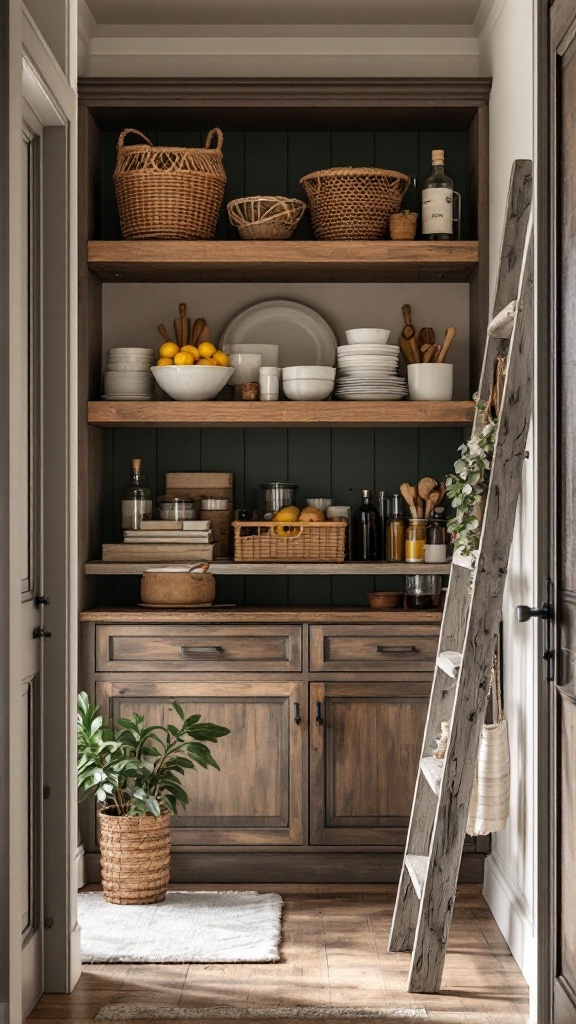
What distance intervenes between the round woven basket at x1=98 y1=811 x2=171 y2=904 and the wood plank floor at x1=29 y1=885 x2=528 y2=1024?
0.43 m

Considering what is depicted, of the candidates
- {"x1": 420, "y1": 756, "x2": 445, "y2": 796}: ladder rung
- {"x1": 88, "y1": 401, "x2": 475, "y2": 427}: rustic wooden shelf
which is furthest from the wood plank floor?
{"x1": 88, "y1": 401, "x2": 475, "y2": 427}: rustic wooden shelf

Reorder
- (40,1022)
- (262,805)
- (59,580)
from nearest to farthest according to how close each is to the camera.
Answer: (40,1022), (59,580), (262,805)

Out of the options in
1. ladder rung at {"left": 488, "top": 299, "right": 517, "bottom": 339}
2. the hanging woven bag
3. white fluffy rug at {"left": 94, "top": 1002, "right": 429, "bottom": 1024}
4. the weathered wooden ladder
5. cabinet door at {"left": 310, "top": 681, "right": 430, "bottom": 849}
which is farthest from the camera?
cabinet door at {"left": 310, "top": 681, "right": 430, "bottom": 849}

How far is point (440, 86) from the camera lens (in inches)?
150

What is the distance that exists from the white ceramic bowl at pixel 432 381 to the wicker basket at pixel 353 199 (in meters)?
0.50

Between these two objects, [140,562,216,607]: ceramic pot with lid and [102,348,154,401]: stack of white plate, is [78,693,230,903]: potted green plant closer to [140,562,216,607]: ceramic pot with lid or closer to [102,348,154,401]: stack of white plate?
[140,562,216,607]: ceramic pot with lid

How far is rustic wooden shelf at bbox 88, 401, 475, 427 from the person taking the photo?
383cm

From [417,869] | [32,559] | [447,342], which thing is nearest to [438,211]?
[447,342]

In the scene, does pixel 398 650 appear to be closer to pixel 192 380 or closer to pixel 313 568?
pixel 313 568

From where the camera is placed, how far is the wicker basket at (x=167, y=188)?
148 inches

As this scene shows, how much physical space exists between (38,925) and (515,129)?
106 inches

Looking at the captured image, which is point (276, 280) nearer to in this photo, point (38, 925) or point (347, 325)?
point (347, 325)

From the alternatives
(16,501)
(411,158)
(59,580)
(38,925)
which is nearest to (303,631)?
(59,580)

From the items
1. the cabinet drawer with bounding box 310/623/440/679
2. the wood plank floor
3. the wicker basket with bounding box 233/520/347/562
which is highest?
the wicker basket with bounding box 233/520/347/562
